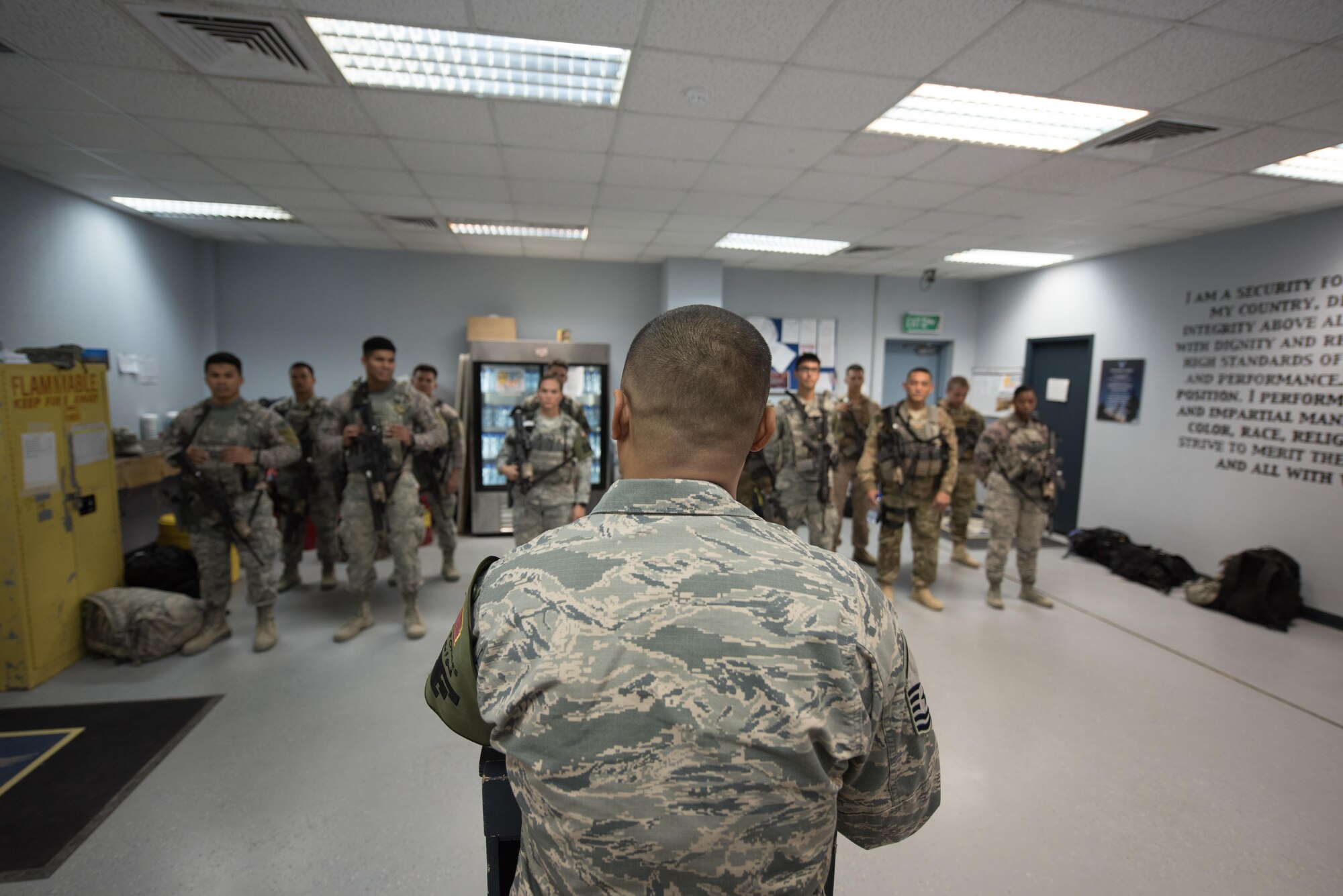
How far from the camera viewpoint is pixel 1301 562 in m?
4.05

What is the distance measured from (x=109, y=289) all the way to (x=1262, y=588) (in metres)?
8.57

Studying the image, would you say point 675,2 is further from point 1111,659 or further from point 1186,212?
point 1186,212

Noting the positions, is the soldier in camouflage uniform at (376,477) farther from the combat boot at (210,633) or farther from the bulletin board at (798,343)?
the bulletin board at (798,343)

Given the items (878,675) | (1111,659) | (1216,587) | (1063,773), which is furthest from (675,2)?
(1216,587)

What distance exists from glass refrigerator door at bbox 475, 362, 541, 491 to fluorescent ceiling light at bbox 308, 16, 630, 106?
10.8 feet

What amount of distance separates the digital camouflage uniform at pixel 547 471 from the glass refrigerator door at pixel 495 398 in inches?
78.6

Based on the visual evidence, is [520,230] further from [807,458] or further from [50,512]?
[50,512]

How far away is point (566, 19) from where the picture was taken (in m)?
2.08

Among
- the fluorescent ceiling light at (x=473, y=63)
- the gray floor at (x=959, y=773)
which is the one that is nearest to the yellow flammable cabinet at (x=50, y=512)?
the gray floor at (x=959, y=773)

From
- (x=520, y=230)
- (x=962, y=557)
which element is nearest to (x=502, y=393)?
(x=520, y=230)

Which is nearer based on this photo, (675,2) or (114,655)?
(675,2)

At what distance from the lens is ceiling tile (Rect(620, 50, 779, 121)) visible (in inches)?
Answer: 91.5

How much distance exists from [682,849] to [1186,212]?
5432mm

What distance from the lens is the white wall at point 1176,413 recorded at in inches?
157
